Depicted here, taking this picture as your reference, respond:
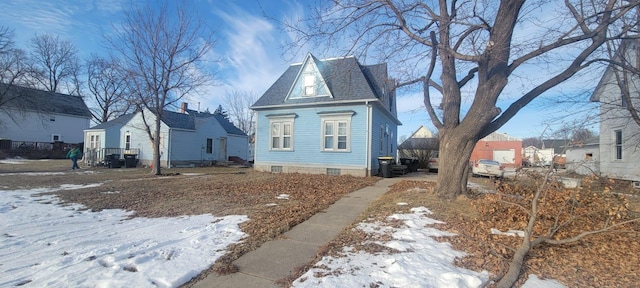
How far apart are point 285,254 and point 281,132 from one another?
1301cm

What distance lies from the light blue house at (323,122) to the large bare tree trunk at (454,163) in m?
7.23

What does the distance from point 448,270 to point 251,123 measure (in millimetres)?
46504

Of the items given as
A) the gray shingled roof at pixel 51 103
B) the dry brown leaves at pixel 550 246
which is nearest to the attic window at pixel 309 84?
the dry brown leaves at pixel 550 246

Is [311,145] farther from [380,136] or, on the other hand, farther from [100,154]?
[100,154]

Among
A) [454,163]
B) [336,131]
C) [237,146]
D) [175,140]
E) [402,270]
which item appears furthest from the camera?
[237,146]

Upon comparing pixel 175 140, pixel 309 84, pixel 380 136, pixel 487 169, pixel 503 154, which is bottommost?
pixel 487 169

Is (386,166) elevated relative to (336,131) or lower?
lower

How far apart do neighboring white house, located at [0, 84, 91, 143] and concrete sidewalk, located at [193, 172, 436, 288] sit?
1243 inches

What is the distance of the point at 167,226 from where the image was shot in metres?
5.63

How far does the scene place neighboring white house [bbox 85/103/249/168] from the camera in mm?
22609

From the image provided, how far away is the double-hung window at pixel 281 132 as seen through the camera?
16.7 m

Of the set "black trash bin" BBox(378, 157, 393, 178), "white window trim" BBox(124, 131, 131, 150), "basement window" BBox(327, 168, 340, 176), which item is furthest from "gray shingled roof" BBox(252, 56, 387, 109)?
"white window trim" BBox(124, 131, 131, 150)

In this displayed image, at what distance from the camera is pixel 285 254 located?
424cm

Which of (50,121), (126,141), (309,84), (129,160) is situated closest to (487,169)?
(309,84)
